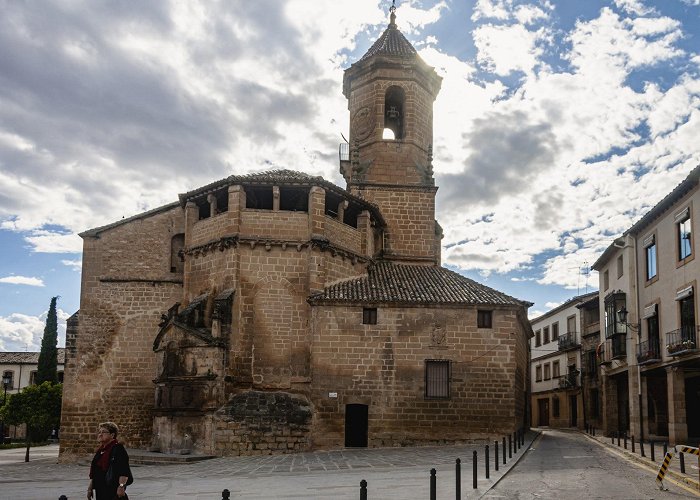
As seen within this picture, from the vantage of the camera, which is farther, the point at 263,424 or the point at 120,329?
the point at 120,329

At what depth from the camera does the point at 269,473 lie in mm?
17781

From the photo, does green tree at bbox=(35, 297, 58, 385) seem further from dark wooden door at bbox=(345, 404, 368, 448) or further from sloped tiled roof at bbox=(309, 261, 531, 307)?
dark wooden door at bbox=(345, 404, 368, 448)

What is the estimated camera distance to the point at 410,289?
2631cm

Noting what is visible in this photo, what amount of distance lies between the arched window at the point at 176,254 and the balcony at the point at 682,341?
1751 cm

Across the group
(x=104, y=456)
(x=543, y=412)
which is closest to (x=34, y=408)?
(x=104, y=456)

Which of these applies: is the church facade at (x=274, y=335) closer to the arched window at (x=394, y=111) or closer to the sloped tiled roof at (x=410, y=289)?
the sloped tiled roof at (x=410, y=289)

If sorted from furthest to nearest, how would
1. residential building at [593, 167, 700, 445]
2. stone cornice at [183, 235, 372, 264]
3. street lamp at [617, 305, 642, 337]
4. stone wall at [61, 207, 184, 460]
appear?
stone wall at [61, 207, 184, 460] < street lamp at [617, 305, 642, 337] < stone cornice at [183, 235, 372, 264] < residential building at [593, 167, 700, 445]

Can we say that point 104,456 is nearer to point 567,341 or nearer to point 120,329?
point 120,329

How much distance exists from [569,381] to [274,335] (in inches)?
1022

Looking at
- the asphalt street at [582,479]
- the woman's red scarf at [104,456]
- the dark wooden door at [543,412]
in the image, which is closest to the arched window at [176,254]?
the asphalt street at [582,479]

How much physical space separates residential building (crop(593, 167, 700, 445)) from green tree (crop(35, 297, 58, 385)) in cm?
3398

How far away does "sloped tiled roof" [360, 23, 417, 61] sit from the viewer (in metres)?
32.1

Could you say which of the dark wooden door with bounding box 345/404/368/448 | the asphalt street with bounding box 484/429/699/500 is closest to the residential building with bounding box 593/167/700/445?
the asphalt street with bounding box 484/429/699/500

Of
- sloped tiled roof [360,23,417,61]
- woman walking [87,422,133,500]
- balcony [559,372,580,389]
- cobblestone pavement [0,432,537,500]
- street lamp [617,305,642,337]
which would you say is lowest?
cobblestone pavement [0,432,537,500]
